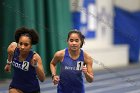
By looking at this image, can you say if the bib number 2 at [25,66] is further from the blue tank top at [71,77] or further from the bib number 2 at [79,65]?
the bib number 2 at [79,65]

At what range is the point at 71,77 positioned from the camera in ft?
12.4

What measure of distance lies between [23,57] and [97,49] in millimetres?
6501

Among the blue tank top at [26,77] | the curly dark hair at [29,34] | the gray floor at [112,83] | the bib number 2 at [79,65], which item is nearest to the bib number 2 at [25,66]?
the blue tank top at [26,77]

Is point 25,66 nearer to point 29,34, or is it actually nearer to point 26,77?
point 26,77

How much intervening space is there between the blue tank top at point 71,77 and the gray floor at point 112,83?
2989 millimetres

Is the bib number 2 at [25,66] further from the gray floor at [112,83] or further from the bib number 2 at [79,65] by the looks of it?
the gray floor at [112,83]

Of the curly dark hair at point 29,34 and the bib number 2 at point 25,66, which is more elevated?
the curly dark hair at point 29,34

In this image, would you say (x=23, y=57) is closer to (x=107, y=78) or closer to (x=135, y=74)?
(x=107, y=78)

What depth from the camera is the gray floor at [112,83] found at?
22.9 feet

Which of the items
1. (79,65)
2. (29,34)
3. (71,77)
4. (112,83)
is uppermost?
(29,34)

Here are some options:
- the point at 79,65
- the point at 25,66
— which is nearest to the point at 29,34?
the point at 25,66

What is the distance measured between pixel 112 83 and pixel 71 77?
4127mm

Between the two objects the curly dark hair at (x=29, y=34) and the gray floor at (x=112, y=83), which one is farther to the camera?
the gray floor at (x=112, y=83)

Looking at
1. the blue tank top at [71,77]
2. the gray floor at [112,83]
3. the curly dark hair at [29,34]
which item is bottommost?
the gray floor at [112,83]
